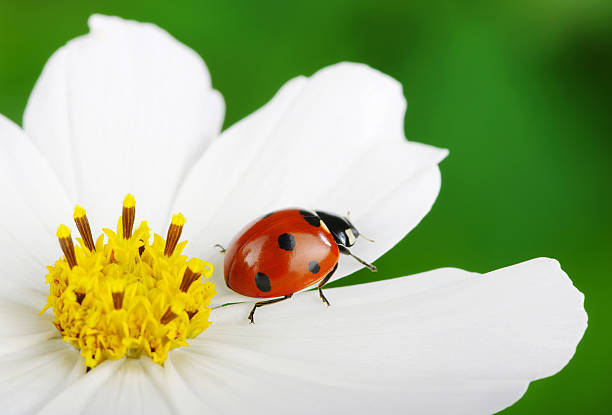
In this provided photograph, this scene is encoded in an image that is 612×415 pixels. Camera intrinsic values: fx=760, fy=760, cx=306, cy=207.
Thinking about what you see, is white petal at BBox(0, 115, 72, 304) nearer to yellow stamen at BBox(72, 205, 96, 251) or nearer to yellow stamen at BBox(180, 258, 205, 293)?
yellow stamen at BBox(72, 205, 96, 251)

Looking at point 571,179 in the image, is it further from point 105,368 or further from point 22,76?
point 22,76

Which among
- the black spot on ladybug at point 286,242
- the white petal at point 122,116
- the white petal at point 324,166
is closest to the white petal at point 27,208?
the white petal at point 122,116

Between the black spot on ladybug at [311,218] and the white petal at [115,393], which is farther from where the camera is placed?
the black spot on ladybug at [311,218]

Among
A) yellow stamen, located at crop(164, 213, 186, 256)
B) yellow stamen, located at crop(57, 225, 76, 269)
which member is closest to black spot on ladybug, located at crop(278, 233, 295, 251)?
yellow stamen, located at crop(164, 213, 186, 256)

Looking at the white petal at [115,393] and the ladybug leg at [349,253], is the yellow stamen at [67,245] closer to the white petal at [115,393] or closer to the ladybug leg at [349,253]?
the white petal at [115,393]

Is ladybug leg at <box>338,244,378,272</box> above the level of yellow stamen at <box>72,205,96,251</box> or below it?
below

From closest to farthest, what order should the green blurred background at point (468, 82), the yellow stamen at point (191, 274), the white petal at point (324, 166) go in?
the yellow stamen at point (191, 274) → the white petal at point (324, 166) → the green blurred background at point (468, 82)

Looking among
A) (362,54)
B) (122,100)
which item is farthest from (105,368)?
(362,54)
